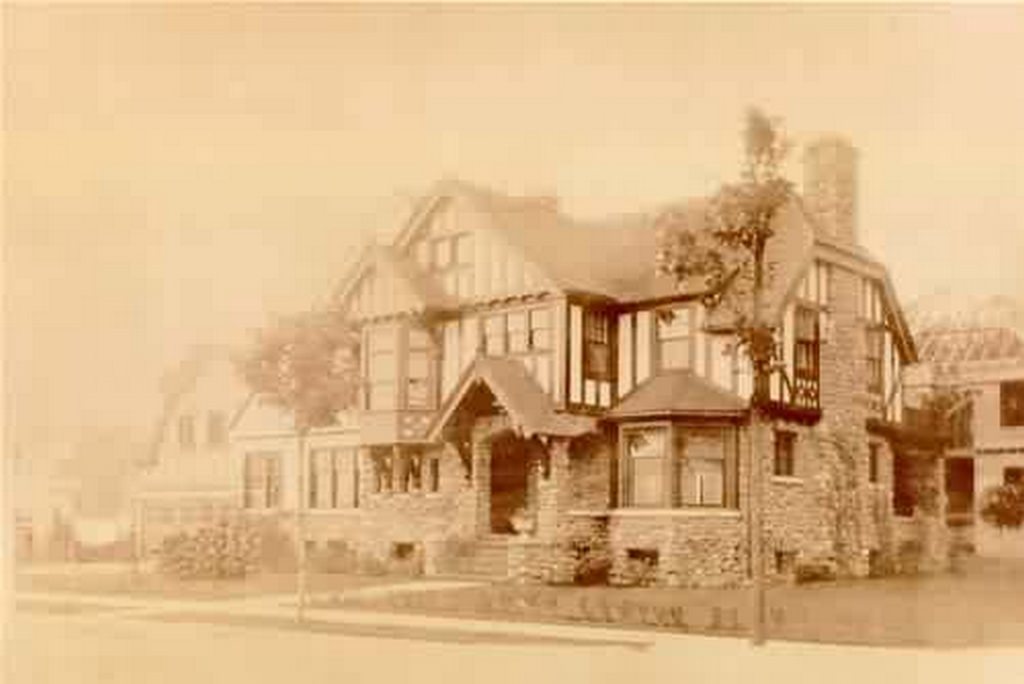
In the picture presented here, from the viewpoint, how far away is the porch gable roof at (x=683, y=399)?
5.09 meters

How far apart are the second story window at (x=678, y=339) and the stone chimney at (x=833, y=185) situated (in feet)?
1.72

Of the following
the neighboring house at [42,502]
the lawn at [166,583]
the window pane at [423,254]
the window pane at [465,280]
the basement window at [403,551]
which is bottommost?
the lawn at [166,583]

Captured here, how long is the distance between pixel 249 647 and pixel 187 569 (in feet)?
1.23

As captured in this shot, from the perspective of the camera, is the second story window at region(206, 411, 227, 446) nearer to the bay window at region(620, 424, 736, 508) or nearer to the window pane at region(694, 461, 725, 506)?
the bay window at region(620, 424, 736, 508)

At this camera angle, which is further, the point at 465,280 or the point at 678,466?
the point at 465,280

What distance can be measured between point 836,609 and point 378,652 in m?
1.44

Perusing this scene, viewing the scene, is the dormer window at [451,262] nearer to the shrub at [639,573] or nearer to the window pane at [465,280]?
the window pane at [465,280]

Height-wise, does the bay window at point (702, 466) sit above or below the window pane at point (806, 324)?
below

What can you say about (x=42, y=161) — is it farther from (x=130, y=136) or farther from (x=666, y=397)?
(x=666, y=397)

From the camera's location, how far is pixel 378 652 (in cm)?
503

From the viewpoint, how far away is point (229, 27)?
5.29 meters

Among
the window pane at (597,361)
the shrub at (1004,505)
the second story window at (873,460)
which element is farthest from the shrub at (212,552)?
the shrub at (1004,505)

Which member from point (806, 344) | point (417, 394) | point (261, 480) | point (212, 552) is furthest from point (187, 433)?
point (806, 344)

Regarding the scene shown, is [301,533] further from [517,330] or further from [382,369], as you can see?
[517,330]
